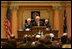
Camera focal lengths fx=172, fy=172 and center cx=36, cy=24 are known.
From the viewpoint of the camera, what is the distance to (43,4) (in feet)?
44.8

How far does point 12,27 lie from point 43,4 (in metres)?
3.05

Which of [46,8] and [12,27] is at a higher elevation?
[46,8]

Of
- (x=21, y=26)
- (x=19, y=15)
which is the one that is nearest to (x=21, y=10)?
(x=19, y=15)

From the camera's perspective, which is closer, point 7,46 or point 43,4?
point 7,46

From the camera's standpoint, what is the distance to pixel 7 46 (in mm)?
4168

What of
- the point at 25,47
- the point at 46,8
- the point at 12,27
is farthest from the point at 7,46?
the point at 46,8

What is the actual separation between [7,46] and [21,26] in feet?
31.3

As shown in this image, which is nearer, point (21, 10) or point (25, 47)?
point (25, 47)

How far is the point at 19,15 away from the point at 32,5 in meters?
1.33

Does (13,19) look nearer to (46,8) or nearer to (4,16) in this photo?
(4,16)

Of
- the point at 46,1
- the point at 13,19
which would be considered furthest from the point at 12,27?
the point at 46,1

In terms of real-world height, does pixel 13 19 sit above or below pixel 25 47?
below

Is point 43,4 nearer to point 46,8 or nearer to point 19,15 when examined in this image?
point 46,8

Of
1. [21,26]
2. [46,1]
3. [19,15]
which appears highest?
[46,1]
